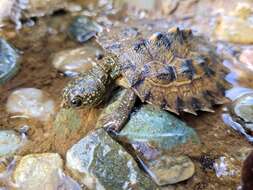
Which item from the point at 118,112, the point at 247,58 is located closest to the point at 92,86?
the point at 118,112

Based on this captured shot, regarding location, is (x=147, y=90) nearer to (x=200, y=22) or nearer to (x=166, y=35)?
(x=166, y=35)

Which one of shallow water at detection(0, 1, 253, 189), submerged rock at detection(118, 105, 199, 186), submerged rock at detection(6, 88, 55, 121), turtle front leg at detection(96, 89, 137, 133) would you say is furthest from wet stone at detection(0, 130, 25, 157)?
submerged rock at detection(118, 105, 199, 186)

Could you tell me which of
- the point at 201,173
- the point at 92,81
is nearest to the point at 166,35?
the point at 92,81

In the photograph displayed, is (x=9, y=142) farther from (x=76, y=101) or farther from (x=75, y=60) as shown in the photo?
(x=75, y=60)

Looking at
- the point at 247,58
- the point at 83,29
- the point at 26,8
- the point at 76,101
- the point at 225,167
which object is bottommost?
the point at 225,167

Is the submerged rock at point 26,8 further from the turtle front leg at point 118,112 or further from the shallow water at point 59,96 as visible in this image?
the turtle front leg at point 118,112

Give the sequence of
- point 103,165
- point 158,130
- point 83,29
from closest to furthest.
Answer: point 103,165, point 158,130, point 83,29
